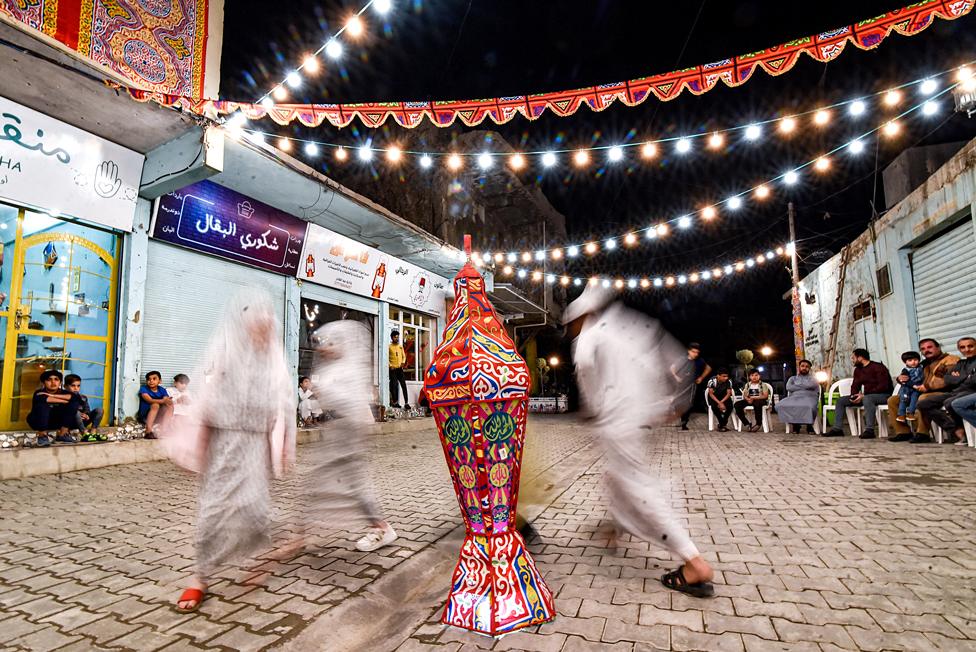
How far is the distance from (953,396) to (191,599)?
883 centimetres

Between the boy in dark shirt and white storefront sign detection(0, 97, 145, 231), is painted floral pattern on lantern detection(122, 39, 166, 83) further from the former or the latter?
the boy in dark shirt

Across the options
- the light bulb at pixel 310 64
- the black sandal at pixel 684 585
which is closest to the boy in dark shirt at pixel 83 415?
the light bulb at pixel 310 64

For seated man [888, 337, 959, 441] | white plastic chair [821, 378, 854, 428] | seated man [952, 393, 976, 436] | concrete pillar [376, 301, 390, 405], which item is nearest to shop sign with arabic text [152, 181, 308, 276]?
concrete pillar [376, 301, 390, 405]

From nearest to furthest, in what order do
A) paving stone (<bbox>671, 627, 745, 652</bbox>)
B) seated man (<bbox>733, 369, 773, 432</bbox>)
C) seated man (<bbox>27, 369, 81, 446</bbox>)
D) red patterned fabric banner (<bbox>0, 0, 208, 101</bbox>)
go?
paving stone (<bbox>671, 627, 745, 652</bbox>) → red patterned fabric banner (<bbox>0, 0, 208, 101</bbox>) → seated man (<bbox>27, 369, 81, 446</bbox>) → seated man (<bbox>733, 369, 773, 432</bbox>)

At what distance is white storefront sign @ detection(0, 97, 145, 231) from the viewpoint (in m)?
5.94

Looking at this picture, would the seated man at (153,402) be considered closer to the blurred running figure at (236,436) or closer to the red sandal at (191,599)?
the blurred running figure at (236,436)

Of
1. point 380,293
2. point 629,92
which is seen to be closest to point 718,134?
point 629,92

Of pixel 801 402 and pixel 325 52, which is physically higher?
pixel 325 52

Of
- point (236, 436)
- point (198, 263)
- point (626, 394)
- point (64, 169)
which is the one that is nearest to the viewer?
point (236, 436)

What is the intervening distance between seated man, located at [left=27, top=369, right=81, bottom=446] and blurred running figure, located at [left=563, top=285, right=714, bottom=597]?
6221mm

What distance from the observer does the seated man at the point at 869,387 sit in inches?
330

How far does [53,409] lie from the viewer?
580 cm

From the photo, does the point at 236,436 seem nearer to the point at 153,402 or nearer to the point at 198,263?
the point at 153,402

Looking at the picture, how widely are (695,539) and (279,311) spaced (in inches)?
342
